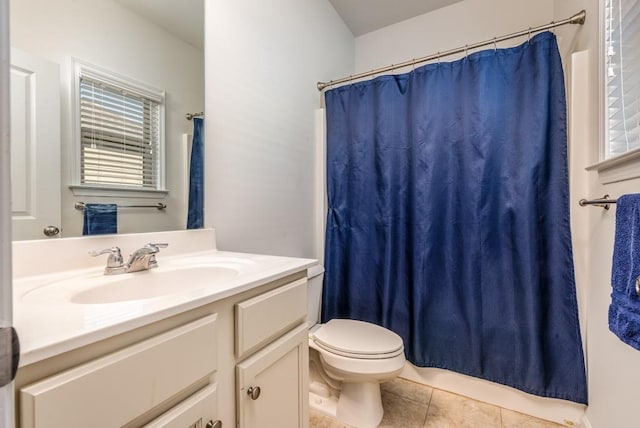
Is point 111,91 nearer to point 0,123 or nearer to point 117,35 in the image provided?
point 117,35

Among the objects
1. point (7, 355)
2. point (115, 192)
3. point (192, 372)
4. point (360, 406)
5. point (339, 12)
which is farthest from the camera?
point (339, 12)

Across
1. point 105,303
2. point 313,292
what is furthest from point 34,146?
point 313,292

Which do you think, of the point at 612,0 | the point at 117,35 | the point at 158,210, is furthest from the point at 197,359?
the point at 612,0

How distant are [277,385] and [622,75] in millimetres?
1525

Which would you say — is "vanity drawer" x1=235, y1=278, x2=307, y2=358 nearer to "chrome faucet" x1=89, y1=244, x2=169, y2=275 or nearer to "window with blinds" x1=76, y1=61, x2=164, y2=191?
"chrome faucet" x1=89, y1=244, x2=169, y2=275

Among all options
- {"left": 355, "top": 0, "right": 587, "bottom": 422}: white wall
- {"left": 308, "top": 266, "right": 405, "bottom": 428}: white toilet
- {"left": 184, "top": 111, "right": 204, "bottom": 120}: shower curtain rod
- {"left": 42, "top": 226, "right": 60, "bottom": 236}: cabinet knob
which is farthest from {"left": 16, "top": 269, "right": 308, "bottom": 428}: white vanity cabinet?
{"left": 355, "top": 0, "right": 587, "bottom": 422}: white wall

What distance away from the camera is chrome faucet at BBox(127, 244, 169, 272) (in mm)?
855

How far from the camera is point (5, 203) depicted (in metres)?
→ 0.27

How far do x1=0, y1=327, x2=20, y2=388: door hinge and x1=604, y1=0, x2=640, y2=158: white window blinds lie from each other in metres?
1.40

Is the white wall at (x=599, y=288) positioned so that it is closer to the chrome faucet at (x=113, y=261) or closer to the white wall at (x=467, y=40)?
the white wall at (x=467, y=40)

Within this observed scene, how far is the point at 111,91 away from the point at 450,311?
5.85 feet

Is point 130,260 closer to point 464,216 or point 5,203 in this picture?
point 5,203

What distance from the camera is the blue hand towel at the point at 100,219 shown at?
858 mm

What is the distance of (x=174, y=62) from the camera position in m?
1.11
